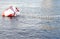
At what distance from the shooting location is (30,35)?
12.6 metres

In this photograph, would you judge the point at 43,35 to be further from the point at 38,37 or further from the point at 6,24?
the point at 6,24

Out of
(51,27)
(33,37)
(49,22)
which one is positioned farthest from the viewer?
(49,22)

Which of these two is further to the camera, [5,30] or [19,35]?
[5,30]

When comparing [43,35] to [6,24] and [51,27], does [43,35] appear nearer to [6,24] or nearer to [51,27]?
[51,27]

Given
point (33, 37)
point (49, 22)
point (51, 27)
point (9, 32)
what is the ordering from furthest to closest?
point (49, 22) → point (51, 27) → point (9, 32) → point (33, 37)

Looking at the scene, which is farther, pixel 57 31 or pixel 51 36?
pixel 57 31

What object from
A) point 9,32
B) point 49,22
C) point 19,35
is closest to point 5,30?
point 9,32

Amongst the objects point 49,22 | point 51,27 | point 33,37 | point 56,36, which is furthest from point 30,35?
point 49,22

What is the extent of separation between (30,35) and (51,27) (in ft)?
7.44

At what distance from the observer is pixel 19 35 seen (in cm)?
1255

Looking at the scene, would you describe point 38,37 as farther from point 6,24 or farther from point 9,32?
point 6,24

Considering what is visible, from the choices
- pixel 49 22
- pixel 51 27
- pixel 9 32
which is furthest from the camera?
pixel 49 22

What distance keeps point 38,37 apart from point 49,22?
3.84 metres

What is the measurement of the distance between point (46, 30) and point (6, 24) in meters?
2.78
